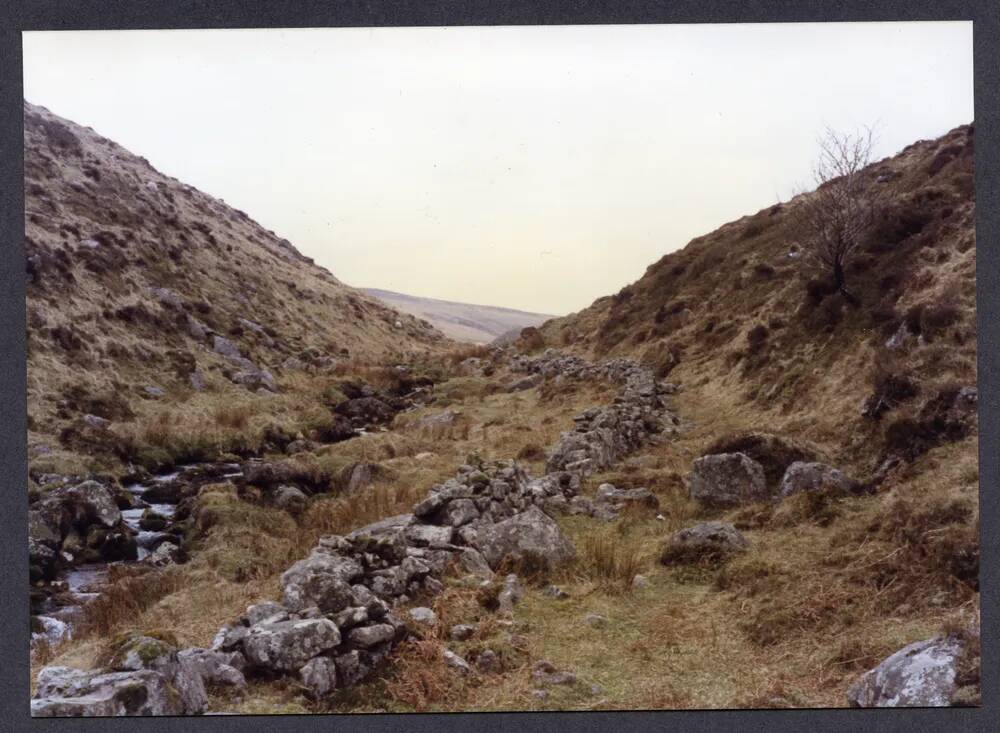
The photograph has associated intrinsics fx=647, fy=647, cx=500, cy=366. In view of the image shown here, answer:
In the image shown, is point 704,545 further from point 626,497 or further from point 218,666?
point 218,666

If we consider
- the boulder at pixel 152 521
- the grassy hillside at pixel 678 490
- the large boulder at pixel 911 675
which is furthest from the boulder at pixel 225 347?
the large boulder at pixel 911 675

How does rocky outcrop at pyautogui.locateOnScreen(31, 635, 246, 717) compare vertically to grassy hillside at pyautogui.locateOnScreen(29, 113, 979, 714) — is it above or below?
below

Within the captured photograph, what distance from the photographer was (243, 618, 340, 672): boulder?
18.6 feet

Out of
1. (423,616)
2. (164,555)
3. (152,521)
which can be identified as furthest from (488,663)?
(152,521)

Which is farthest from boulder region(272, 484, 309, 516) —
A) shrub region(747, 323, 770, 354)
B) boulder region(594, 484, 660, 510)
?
shrub region(747, 323, 770, 354)

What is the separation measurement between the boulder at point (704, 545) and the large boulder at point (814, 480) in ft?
3.87

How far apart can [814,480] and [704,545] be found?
187 cm

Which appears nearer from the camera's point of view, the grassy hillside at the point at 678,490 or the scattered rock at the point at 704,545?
the grassy hillside at the point at 678,490

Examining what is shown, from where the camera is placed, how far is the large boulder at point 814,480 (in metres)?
7.97

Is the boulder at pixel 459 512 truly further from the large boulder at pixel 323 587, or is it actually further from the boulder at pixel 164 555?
the boulder at pixel 164 555

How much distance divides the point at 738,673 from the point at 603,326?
13.5 meters

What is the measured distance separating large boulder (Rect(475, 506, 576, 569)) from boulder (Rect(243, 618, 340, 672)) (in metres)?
2.13

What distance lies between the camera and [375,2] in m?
7.37

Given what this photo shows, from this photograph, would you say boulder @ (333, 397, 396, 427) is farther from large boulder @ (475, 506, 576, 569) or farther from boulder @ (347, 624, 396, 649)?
boulder @ (347, 624, 396, 649)
